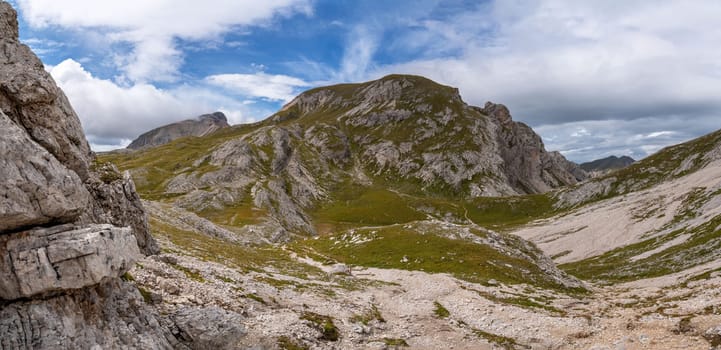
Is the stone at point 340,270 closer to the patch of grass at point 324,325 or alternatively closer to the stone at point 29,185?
the patch of grass at point 324,325

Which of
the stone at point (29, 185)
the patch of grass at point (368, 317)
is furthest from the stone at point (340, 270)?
the stone at point (29, 185)

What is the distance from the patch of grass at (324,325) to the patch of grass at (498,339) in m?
14.6

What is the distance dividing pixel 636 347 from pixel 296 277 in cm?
3802

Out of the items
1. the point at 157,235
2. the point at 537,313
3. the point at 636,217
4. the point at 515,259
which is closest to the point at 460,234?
the point at 515,259

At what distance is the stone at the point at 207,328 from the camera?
26.5 metres

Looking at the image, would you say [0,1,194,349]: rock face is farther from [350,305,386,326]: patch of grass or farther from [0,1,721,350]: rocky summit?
[350,305,386,326]: patch of grass

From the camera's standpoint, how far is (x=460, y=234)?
79.0m

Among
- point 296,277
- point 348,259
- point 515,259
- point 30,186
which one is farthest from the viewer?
point 348,259

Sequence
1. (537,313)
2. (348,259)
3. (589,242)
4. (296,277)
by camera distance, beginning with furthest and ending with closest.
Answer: (589,242) < (348,259) < (296,277) < (537,313)

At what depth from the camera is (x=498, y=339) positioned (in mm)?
37375

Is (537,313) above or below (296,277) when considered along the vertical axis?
below

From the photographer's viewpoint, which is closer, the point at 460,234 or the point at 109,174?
the point at 109,174

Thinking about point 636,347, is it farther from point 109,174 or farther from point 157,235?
point 157,235

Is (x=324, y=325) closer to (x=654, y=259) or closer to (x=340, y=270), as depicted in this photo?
(x=340, y=270)
